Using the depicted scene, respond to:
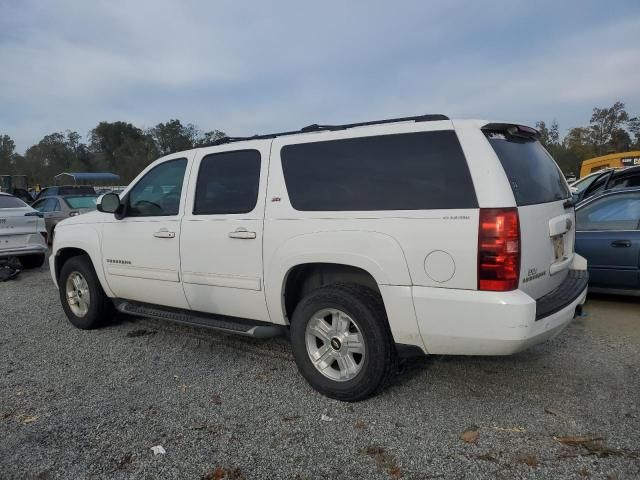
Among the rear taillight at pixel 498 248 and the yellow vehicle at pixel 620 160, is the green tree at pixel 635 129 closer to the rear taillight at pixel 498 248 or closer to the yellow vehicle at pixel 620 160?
the yellow vehicle at pixel 620 160

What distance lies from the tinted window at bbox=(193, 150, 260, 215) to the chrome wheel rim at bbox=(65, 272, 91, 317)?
6.67 ft

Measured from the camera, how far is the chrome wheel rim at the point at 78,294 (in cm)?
557

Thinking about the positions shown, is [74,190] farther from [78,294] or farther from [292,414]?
[292,414]

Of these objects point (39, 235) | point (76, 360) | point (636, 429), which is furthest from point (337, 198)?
point (39, 235)

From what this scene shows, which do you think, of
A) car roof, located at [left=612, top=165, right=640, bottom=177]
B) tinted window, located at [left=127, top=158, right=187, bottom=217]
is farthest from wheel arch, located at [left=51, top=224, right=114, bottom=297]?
car roof, located at [left=612, top=165, right=640, bottom=177]

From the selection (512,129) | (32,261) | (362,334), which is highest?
(512,129)

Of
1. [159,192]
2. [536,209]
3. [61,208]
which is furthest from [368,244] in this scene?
[61,208]


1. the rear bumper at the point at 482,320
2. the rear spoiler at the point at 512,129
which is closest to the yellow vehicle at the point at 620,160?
the rear spoiler at the point at 512,129

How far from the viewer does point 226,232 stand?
411 centimetres

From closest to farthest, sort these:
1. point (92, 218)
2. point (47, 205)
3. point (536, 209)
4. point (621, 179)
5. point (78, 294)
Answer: point (536, 209), point (92, 218), point (78, 294), point (621, 179), point (47, 205)

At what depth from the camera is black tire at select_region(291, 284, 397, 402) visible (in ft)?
11.1

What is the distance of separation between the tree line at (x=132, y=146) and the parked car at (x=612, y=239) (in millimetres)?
38701

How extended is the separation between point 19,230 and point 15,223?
0.14 metres

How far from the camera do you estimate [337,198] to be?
3.60 m
